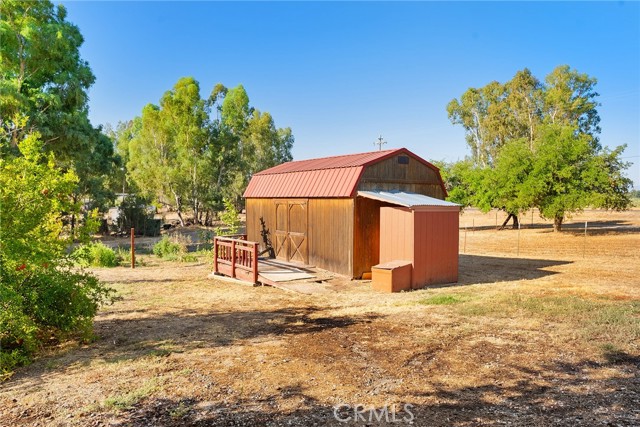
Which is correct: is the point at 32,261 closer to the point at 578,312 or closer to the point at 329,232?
the point at 329,232

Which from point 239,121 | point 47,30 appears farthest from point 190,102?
point 47,30

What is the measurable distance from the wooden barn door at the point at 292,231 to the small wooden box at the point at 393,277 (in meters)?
4.04

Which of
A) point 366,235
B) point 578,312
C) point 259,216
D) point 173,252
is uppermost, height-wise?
point 259,216

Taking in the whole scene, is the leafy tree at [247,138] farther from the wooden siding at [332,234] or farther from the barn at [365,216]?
the wooden siding at [332,234]

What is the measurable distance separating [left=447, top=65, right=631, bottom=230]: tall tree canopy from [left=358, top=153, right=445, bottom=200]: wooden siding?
16356 mm

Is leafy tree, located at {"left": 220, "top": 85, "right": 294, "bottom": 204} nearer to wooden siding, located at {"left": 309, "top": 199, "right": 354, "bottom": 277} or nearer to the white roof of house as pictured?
wooden siding, located at {"left": 309, "top": 199, "right": 354, "bottom": 277}

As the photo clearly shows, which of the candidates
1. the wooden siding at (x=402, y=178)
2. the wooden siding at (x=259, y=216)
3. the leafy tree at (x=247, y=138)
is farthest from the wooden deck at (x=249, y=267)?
the leafy tree at (x=247, y=138)

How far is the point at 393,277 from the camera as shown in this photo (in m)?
11.4

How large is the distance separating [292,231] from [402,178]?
4.49m

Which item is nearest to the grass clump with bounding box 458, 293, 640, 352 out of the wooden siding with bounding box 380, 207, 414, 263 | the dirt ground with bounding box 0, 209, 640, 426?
the dirt ground with bounding box 0, 209, 640, 426

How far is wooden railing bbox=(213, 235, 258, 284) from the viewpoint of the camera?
12.8 m

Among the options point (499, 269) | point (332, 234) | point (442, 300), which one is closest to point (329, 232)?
point (332, 234)

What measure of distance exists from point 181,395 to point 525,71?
176ft

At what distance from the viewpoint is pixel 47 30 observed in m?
19.2
